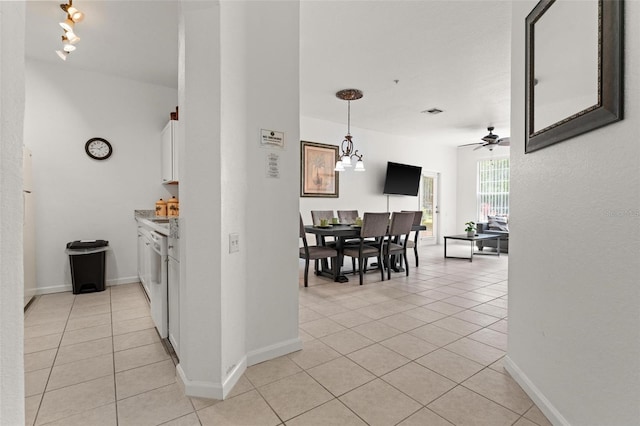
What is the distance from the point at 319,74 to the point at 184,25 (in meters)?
2.74

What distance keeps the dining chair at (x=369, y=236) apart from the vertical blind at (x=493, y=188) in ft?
18.3

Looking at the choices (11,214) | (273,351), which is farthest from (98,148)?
(11,214)

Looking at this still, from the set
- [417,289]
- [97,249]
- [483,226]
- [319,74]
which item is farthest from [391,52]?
[483,226]

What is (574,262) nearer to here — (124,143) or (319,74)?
(319,74)

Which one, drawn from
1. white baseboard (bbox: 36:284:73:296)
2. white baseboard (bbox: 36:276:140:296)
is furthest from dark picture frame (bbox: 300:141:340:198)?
white baseboard (bbox: 36:284:73:296)

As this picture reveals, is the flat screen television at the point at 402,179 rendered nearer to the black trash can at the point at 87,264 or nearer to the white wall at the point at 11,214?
the black trash can at the point at 87,264

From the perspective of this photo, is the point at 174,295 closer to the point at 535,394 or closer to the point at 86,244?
the point at 535,394

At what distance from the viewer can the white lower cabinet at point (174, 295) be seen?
206 centimetres

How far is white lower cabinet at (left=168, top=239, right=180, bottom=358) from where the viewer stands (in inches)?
81.0

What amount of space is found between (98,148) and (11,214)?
178 inches

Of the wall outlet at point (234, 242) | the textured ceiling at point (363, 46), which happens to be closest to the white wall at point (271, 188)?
the wall outlet at point (234, 242)

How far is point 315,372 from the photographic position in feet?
6.86

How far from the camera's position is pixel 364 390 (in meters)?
1.88

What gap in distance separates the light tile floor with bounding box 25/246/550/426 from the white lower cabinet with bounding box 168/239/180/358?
0.60ft
